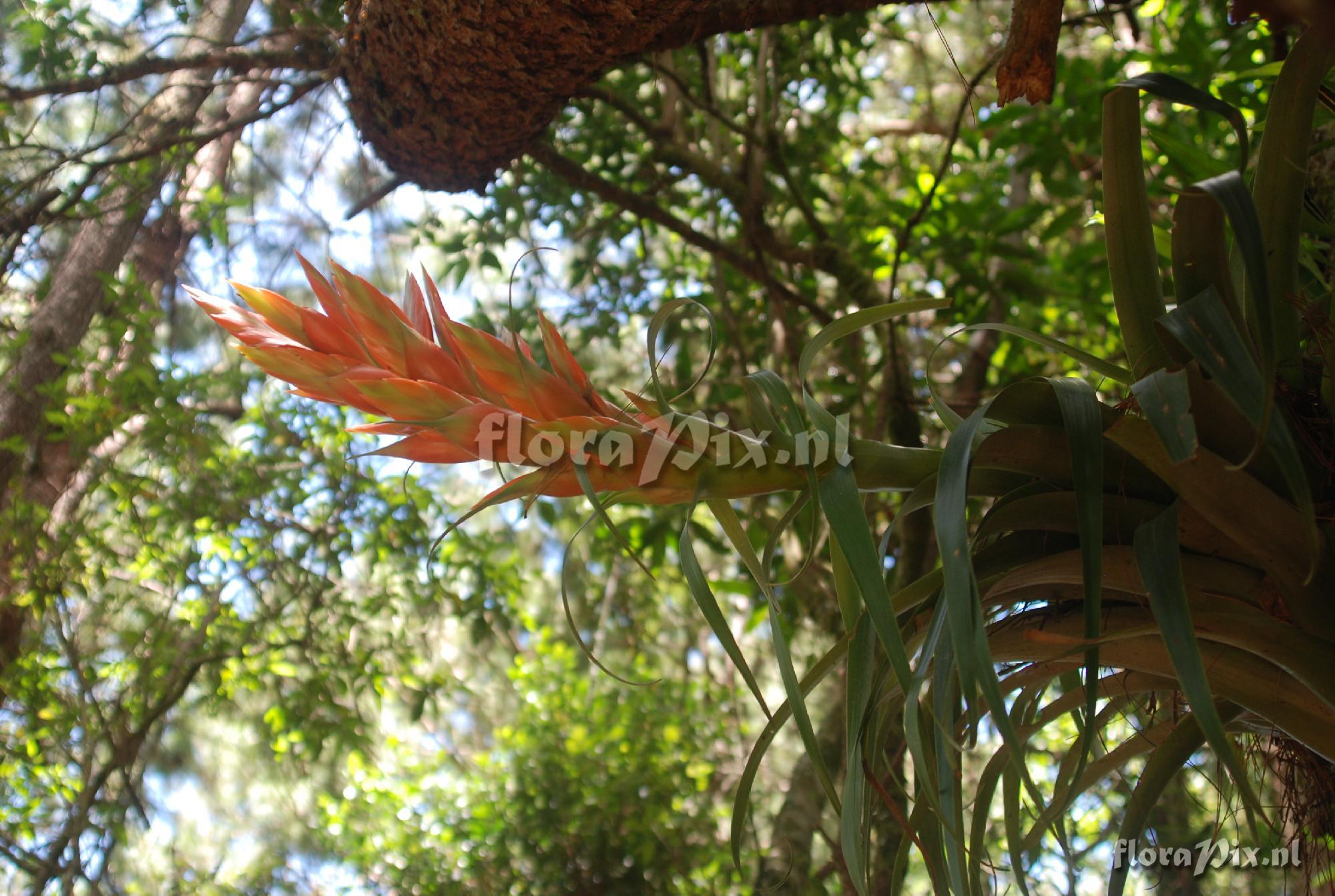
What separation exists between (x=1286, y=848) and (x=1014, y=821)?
0.31 m

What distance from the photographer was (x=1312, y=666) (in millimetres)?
464

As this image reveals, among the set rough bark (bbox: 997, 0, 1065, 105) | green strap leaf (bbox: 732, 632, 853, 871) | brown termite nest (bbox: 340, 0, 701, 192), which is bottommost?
green strap leaf (bbox: 732, 632, 853, 871)

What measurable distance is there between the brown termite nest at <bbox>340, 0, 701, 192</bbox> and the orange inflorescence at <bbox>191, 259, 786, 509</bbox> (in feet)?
1.66

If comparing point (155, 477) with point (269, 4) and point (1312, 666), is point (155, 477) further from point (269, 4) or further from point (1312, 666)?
point (1312, 666)

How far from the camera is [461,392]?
1.69ft

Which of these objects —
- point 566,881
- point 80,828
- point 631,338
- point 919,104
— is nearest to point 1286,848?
point 566,881

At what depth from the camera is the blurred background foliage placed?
1.42 meters

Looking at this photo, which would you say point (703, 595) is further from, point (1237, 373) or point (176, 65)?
point (176, 65)

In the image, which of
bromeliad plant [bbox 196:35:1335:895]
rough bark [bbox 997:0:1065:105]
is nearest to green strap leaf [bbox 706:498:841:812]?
bromeliad plant [bbox 196:35:1335:895]

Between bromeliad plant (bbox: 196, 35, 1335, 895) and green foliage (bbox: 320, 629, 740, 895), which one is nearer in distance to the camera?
bromeliad plant (bbox: 196, 35, 1335, 895)

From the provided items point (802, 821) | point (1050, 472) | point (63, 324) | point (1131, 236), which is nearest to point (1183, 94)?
point (1131, 236)

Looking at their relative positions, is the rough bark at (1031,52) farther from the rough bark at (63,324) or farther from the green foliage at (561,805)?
the green foliage at (561,805)

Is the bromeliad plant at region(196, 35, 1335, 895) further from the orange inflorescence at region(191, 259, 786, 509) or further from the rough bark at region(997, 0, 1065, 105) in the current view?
the rough bark at region(997, 0, 1065, 105)

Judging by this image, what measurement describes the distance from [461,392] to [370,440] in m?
1.30
